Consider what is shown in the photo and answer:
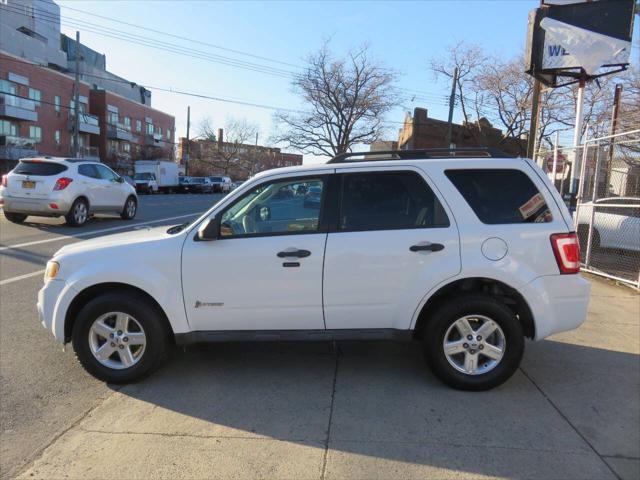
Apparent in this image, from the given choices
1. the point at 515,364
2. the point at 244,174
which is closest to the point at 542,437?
the point at 515,364

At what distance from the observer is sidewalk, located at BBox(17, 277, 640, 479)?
3021mm

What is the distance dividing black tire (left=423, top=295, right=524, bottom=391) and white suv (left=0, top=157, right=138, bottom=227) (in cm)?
1118

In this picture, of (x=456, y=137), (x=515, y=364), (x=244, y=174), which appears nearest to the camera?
(x=515, y=364)

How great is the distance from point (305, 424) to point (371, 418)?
47cm

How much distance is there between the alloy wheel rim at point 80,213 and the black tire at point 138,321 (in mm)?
9885

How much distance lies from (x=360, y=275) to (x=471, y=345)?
3.36 feet

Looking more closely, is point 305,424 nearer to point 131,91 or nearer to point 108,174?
point 108,174

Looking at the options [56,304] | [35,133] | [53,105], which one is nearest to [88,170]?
[56,304]

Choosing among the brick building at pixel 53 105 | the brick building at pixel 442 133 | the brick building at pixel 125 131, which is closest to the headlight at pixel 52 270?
the brick building at pixel 53 105

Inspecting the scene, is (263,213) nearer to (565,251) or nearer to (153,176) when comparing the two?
(565,251)

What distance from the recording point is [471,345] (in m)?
3.98

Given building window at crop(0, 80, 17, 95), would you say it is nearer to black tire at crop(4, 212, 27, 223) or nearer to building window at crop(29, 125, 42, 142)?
building window at crop(29, 125, 42, 142)

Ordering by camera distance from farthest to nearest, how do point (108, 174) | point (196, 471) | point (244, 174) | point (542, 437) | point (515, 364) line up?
point (244, 174) < point (108, 174) < point (515, 364) < point (542, 437) < point (196, 471)

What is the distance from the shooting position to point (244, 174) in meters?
103
